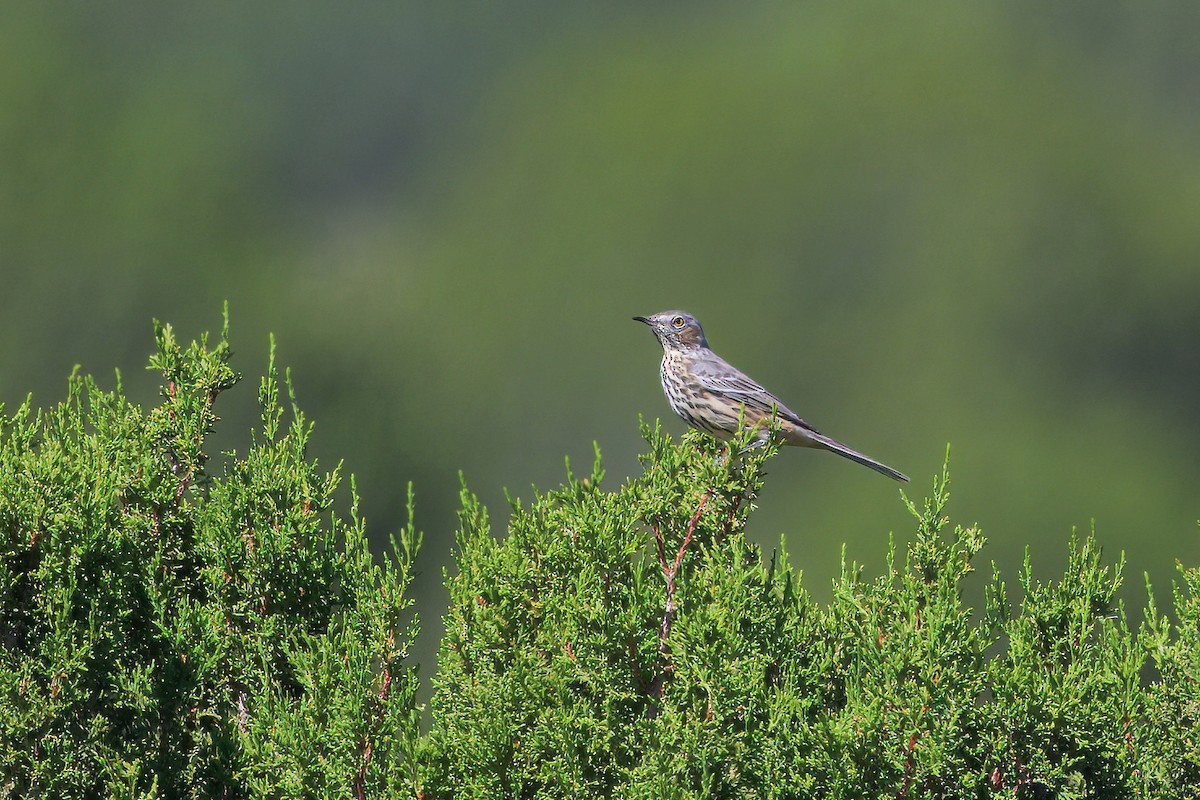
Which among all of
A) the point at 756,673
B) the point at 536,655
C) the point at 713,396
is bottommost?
the point at 756,673

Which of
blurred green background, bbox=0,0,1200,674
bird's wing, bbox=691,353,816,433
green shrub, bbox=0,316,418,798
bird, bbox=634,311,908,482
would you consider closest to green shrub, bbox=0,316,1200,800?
green shrub, bbox=0,316,418,798

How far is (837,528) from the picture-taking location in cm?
4525

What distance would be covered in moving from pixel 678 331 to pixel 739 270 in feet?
139

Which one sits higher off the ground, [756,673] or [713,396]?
[713,396]

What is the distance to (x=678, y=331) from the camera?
11.3 metres

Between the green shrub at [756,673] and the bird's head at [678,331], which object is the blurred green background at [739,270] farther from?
the green shrub at [756,673]

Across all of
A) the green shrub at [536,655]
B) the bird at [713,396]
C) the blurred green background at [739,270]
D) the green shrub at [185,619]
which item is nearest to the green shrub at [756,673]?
the green shrub at [536,655]

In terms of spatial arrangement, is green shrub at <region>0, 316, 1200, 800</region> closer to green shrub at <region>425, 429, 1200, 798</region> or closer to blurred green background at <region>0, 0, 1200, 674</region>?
green shrub at <region>425, 429, 1200, 798</region>

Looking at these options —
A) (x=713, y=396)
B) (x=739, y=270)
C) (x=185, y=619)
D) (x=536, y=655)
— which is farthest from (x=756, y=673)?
(x=739, y=270)

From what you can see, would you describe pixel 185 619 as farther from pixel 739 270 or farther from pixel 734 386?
pixel 739 270

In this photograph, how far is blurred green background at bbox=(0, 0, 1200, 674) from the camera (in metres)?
43.6

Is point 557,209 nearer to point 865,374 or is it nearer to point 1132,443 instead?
point 865,374

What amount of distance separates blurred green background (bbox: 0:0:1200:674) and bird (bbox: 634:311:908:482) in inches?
977

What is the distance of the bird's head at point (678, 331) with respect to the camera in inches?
444
